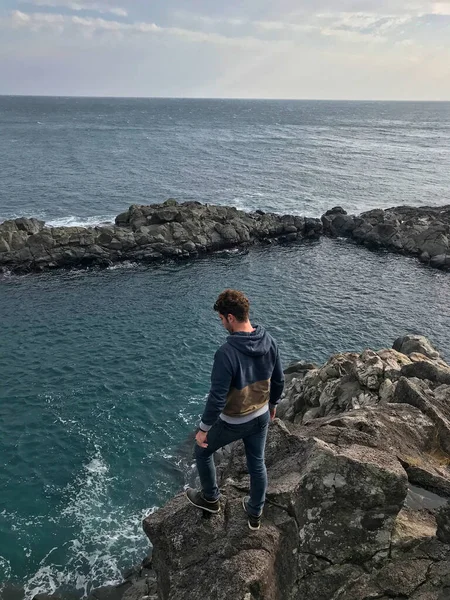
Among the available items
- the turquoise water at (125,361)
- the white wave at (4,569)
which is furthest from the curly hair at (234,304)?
the white wave at (4,569)

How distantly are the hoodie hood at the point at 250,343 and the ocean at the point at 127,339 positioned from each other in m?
17.4

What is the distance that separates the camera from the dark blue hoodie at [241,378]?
8195 mm

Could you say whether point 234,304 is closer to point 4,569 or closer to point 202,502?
point 202,502

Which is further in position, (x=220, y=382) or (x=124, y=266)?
(x=124, y=266)

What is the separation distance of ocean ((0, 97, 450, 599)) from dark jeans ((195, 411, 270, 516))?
15050mm

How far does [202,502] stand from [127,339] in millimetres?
33245

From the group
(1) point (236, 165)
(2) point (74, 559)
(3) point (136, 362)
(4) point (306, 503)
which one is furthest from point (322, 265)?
(1) point (236, 165)

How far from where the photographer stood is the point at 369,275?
60281mm

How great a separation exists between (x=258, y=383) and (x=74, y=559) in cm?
1815

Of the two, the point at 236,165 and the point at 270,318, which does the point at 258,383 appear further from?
the point at 236,165

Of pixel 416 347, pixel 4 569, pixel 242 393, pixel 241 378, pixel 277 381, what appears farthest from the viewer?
pixel 416 347

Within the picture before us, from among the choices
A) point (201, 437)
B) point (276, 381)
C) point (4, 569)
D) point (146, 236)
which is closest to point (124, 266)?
point (146, 236)

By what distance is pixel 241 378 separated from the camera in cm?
830

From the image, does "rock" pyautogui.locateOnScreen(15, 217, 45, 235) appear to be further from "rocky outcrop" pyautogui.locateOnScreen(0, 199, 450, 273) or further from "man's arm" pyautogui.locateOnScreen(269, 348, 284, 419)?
"man's arm" pyautogui.locateOnScreen(269, 348, 284, 419)
